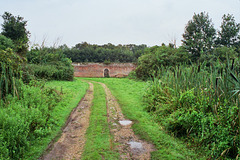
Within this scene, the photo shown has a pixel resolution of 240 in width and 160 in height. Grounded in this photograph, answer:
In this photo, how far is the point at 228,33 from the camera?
28.9 meters

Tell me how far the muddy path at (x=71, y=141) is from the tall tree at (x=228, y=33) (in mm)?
30303

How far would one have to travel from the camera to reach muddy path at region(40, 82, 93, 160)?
377 cm

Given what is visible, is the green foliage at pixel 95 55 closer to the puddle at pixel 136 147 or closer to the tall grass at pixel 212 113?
the tall grass at pixel 212 113

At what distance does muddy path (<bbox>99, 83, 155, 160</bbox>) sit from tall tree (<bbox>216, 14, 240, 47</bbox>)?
29.7m

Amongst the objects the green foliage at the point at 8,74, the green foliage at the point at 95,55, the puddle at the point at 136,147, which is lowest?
the puddle at the point at 136,147

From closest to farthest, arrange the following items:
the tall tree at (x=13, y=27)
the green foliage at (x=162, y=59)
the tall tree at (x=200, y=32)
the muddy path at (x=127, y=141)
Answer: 1. the muddy path at (x=127, y=141)
2. the green foliage at (x=162, y=59)
3. the tall tree at (x=13, y=27)
4. the tall tree at (x=200, y=32)

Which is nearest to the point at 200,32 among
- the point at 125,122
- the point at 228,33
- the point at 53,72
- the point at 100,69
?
the point at 228,33

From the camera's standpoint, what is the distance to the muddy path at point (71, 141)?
3768 millimetres

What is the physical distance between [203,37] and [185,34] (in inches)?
107

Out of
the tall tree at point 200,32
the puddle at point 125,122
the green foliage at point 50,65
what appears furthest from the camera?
the tall tree at point 200,32

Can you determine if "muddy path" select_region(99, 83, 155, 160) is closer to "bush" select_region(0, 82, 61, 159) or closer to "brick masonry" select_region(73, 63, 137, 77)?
"bush" select_region(0, 82, 61, 159)

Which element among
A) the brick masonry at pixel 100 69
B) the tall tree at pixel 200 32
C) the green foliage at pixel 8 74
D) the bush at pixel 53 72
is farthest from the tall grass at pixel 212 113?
the brick masonry at pixel 100 69

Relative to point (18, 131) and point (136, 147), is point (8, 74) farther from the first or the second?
point (136, 147)

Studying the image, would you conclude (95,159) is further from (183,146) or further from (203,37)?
(203,37)
